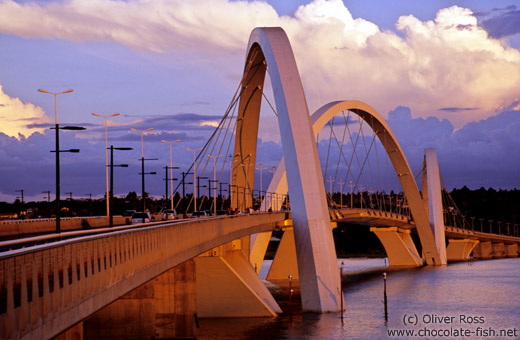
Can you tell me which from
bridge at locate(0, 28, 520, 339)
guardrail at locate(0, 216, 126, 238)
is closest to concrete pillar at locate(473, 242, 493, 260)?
bridge at locate(0, 28, 520, 339)

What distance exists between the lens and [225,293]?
54188 mm

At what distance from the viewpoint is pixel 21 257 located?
1440cm

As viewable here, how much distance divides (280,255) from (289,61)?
130 feet

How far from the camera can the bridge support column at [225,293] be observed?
53.9 metres

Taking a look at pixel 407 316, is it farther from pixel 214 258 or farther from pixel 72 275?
pixel 72 275

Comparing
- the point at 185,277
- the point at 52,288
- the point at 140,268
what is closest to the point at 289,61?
the point at 185,277

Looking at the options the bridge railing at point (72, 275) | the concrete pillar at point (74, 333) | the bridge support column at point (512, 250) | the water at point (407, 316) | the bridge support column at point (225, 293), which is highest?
the bridge railing at point (72, 275)

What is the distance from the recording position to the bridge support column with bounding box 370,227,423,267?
128250 mm

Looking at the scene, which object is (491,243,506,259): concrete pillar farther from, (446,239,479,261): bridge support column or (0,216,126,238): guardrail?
(0,216,126,238): guardrail

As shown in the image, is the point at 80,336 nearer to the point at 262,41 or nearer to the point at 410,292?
the point at 262,41

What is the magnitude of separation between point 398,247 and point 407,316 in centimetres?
7423

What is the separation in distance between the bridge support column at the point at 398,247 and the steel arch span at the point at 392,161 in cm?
560

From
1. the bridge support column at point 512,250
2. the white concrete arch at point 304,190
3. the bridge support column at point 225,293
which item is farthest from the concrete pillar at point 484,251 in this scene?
the white concrete arch at point 304,190

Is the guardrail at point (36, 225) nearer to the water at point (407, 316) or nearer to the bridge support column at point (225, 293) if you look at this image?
the bridge support column at point (225, 293)
